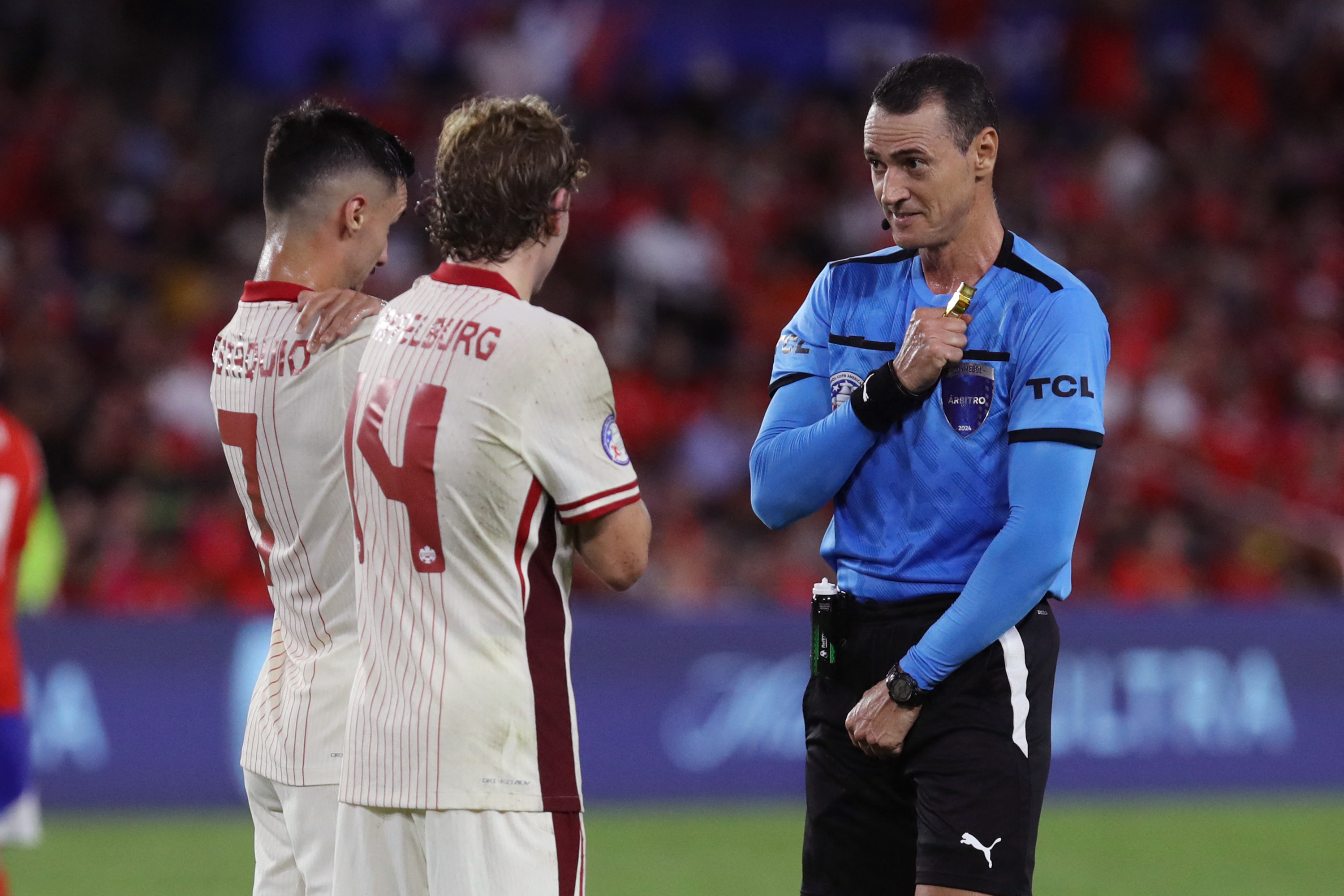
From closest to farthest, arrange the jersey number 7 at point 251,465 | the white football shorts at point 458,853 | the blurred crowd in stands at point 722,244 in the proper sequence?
the white football shorts at point 458,853 → the jersey number 7 at point 251,465 → the blurred crowd in stands at point 722,244

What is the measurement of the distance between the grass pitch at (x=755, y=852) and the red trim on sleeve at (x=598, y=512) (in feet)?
16.1

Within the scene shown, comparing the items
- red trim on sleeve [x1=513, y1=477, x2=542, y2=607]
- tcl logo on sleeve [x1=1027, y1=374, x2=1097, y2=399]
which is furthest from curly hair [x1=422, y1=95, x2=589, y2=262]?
tcl logo on sleeve [x1=1027, y1=374, x2=1097, y2=399]

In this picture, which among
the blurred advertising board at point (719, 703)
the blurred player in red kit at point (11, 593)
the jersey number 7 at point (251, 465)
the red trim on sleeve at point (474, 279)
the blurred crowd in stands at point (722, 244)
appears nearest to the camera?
the red trim on sleeve at point (474, 279)

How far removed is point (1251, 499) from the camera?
12.3 meters

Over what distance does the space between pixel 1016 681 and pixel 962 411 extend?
581 millimetres

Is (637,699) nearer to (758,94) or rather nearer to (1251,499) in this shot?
(1251,499)

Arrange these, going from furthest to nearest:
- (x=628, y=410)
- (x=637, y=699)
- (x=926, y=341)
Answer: (x=628, y=410), (x=637, y=699), (x=926, y=341)

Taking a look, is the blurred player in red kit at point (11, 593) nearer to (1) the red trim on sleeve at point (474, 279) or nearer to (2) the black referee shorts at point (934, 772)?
(1) the red trim on sleeve at point (474, 279)

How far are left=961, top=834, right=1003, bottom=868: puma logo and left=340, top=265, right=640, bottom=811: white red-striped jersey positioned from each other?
83cm

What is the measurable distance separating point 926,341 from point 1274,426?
10.2 metres

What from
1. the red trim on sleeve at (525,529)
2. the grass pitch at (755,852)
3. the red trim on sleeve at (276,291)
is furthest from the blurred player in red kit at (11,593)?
A: the grass pitch at (755,852)

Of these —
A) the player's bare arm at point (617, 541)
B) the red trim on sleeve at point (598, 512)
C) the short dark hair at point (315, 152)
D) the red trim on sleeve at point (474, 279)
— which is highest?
the short dark hair at point (315, 152)

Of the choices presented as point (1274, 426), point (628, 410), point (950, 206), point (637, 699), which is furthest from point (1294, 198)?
point (950, 206)

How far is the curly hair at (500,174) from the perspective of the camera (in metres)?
3.18
